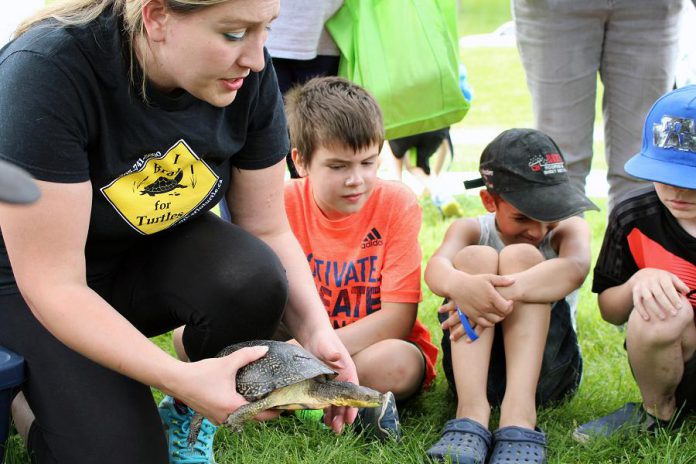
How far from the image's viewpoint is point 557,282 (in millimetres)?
2732

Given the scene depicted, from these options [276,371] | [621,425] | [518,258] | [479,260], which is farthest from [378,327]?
[276,371]

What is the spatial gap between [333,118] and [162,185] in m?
0.92

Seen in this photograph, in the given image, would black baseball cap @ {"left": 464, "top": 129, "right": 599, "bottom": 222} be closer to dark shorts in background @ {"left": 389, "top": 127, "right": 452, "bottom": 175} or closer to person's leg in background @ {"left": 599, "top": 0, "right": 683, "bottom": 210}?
person's leg in background @ {"left": 599, "top": 0, "right": 683, "bottom": 210}

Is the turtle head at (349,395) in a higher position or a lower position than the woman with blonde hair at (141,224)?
lower

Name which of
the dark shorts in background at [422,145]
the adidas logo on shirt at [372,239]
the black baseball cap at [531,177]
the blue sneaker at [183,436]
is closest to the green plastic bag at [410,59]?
the black baseball cap at [531,177]

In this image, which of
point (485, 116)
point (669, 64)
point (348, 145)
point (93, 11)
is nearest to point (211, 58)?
point (93, 11)

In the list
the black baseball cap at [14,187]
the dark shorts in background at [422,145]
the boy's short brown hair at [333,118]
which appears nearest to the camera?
the black baseball cap at [14,187]

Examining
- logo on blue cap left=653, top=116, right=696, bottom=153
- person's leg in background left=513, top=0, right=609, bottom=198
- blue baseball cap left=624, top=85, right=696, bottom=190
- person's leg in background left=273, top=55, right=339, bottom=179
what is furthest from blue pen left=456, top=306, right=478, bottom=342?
person's leg in background left=513, top=0, right=609, bottom=198

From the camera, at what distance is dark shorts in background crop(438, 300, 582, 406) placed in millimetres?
2875

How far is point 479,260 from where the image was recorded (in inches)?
110

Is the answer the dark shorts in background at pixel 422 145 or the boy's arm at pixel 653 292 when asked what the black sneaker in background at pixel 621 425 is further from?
the dark shorts in background at pixel 422 145

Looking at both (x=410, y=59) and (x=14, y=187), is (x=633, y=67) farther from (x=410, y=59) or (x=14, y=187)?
(x=14, y=187)

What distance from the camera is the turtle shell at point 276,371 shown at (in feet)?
6.57

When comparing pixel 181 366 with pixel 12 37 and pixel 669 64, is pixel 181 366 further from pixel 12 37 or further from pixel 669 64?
pixel 669 64
